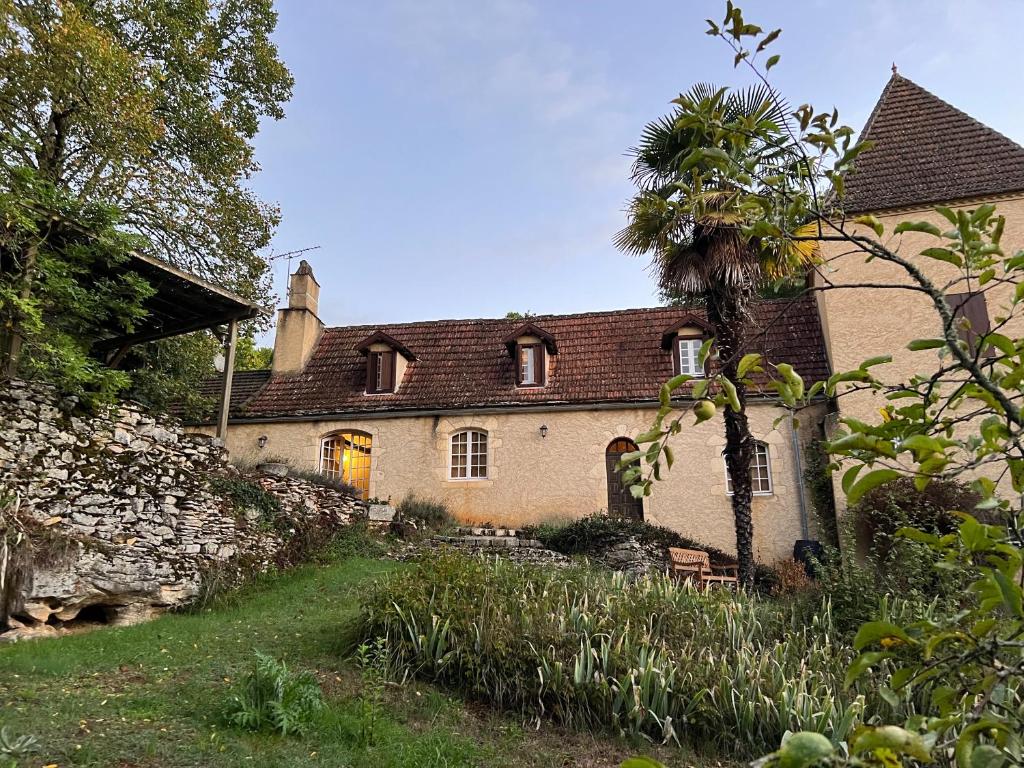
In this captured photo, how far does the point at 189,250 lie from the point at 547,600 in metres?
12.0

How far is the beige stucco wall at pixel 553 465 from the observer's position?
47.1 feet

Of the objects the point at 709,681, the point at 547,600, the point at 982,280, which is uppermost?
the point at 982,280

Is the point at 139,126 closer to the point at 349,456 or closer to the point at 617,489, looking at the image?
the point at 349,456

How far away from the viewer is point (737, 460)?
10320mm

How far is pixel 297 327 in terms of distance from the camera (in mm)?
A: 18703

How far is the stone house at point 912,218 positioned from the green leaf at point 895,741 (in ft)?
43.4

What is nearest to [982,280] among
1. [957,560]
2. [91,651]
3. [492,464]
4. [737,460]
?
[957,560]

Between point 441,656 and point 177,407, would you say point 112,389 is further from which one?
point 177,407

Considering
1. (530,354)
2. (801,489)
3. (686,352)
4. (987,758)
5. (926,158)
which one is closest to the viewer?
(987,758)

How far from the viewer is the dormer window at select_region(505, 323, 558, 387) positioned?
16734 millimetres

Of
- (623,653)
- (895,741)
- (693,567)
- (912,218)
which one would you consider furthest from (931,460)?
(912,218)

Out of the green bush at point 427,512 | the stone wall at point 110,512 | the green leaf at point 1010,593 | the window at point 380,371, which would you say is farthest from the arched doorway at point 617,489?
the green leaf at point 1010,593

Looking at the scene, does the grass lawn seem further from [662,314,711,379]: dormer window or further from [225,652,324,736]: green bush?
[662,314,711,379]: dormer window

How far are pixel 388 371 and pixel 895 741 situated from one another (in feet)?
55.7
